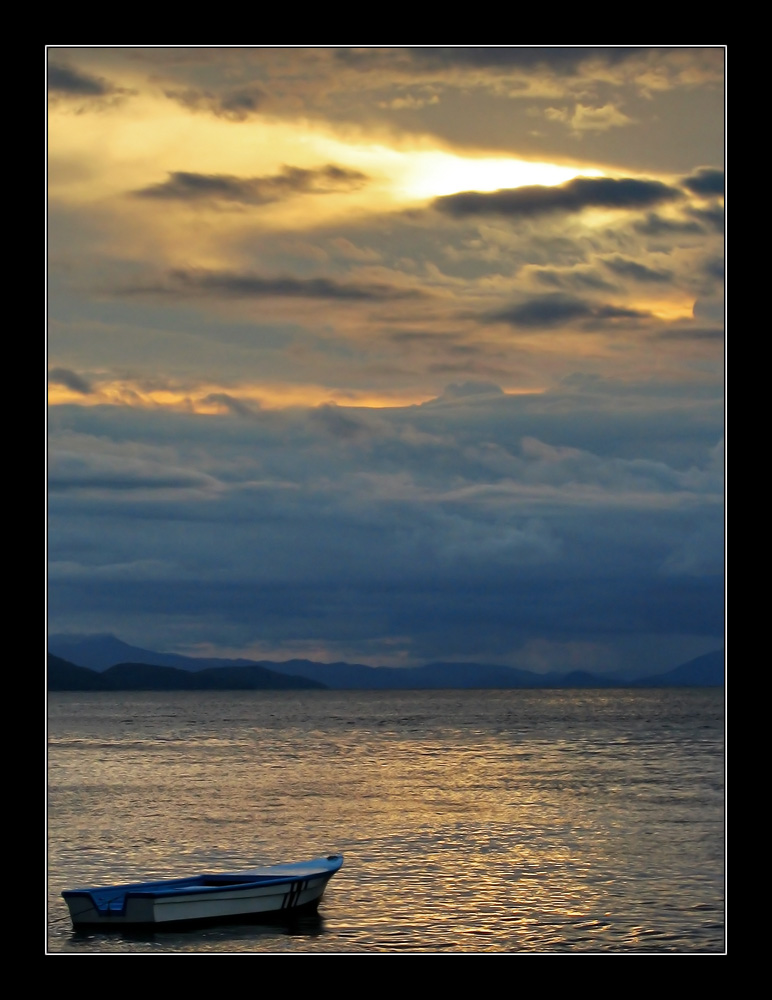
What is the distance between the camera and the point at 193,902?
116 feet

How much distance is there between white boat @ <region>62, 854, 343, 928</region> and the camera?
3522cm

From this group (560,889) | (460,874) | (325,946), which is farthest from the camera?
(460,874)

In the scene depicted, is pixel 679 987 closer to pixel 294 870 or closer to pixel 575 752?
pixel 294 870

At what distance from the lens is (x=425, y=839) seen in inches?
2172

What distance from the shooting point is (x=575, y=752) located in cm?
12300

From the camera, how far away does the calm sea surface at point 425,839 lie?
115 ft

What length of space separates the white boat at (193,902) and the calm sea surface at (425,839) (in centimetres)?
53

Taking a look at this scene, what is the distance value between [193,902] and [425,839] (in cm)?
2163

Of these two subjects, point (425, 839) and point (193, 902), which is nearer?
point (193, 902)

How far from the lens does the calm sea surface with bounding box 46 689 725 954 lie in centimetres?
3503

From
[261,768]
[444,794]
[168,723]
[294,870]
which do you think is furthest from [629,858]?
[168,723]

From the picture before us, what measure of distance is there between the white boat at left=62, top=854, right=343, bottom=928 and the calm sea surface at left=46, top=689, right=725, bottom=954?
0.53 meters

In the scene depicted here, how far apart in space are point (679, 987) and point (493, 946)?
15.4 m
